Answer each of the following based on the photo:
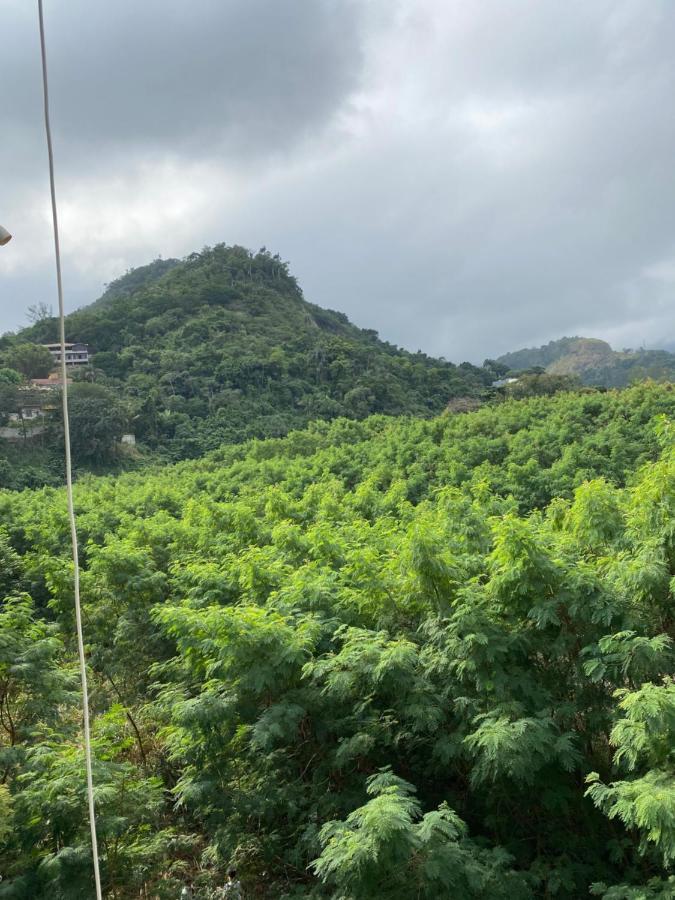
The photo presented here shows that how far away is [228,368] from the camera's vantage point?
4841 cm

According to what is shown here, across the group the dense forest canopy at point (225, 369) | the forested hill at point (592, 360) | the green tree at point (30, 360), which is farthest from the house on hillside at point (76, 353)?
the forested hill at point (592, 360)

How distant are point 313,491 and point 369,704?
9.98m

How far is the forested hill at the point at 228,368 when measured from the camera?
144 feet

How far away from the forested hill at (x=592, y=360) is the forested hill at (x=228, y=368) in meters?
28.2

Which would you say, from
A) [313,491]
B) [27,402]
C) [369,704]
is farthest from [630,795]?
[27,402]

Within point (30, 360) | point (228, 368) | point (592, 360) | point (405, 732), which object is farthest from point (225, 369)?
point (592, 360)

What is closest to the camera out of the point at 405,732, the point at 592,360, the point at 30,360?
the point at 405,732

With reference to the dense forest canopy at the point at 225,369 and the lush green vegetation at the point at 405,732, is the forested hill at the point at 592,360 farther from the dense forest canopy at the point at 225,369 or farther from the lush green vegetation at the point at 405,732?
the lush green vegetation at the point at 405,732

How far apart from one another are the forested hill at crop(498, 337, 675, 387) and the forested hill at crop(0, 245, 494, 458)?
2825 cm

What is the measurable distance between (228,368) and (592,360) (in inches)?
3300

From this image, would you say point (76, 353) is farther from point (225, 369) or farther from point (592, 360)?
point (592, 360)

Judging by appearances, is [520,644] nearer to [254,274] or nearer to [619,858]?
[619,858]

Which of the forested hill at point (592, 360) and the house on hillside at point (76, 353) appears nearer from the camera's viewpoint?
the house on hillside at point (76, 353)

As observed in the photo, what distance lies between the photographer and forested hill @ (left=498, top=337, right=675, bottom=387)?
8794cm
